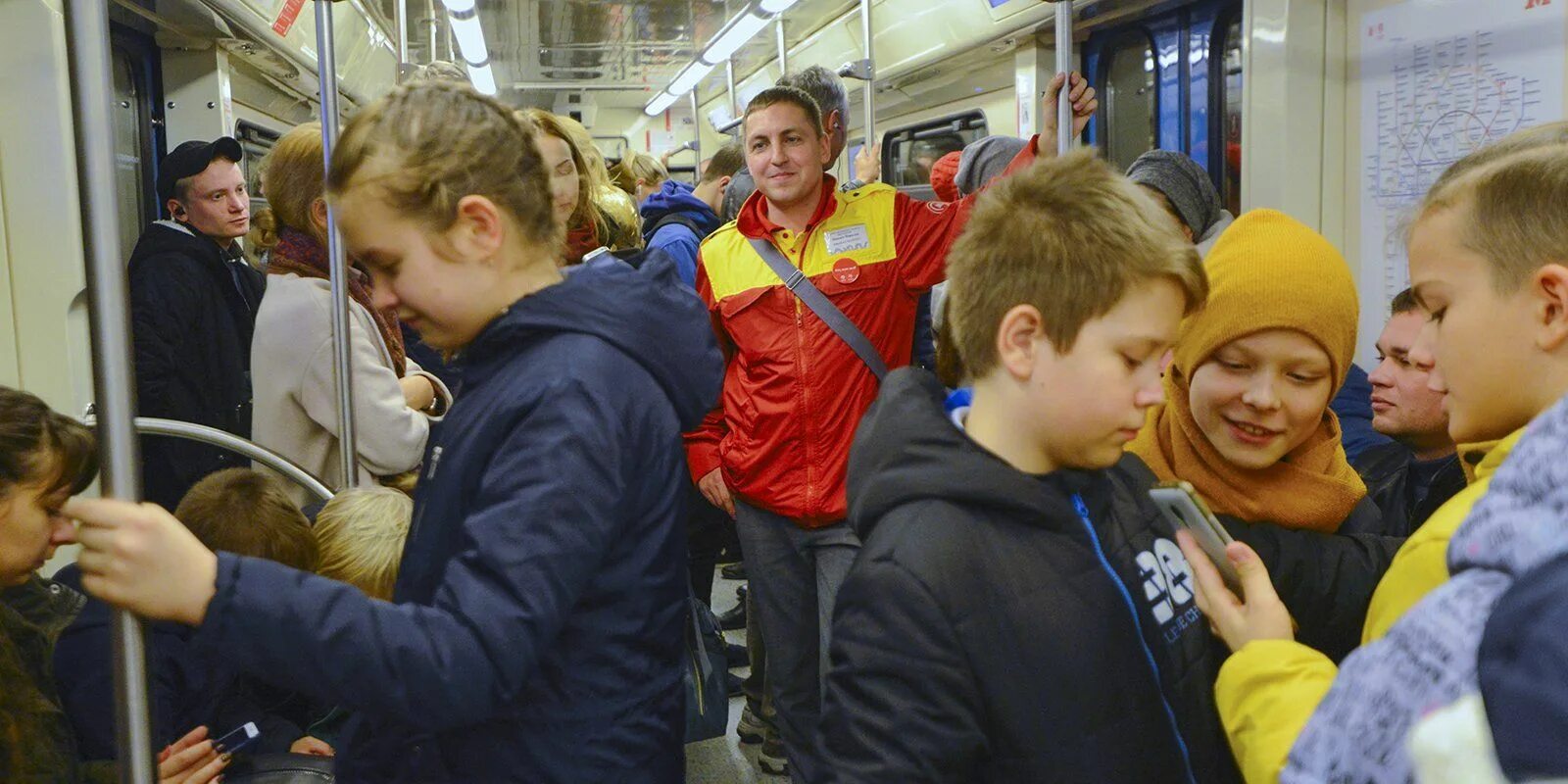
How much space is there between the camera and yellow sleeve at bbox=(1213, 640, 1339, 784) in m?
0.99

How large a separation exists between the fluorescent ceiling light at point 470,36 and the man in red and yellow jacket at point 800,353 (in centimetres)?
479

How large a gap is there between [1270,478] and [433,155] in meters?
1.12

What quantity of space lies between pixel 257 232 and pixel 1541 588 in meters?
2.60

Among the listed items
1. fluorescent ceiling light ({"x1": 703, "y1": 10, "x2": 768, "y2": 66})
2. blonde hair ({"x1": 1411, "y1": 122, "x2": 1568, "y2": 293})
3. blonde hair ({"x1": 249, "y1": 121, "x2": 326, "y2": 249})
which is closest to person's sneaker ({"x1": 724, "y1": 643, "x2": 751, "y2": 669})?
blonde hair ({"x1": 249, "y1": 121, "x2": 326, "y2": 249})

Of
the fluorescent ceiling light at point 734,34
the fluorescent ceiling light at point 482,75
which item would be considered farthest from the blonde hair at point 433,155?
the fluorescent ceiling light at point 482,75

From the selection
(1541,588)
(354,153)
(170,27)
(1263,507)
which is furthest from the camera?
(170,27)

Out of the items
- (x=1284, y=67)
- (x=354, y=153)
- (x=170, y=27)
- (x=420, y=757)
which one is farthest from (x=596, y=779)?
(x=170, y=27)

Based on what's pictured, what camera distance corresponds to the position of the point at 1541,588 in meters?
0.56

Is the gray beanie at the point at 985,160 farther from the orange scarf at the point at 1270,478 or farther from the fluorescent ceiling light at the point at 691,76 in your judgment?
the fluorescent ceiling light at the point at 691,76

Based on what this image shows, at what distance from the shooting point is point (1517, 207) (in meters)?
0.98

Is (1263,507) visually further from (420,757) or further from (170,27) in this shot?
(170,27)

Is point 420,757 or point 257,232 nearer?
point 420,757

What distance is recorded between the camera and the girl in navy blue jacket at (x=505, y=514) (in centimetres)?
99

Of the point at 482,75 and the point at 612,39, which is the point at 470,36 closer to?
the point at 612,39
